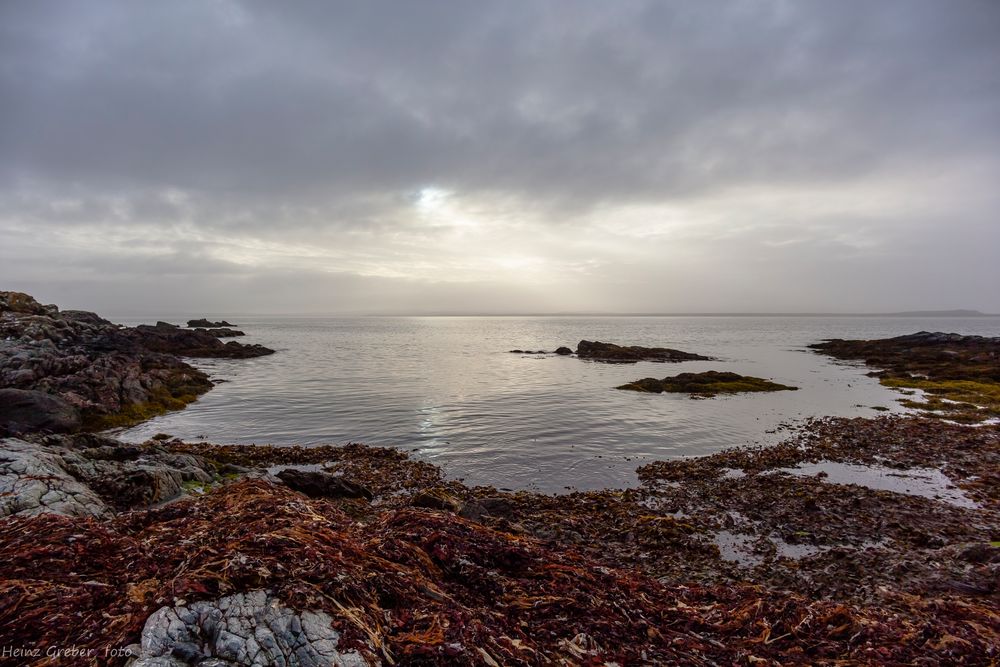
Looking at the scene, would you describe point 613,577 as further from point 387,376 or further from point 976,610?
point 387,376

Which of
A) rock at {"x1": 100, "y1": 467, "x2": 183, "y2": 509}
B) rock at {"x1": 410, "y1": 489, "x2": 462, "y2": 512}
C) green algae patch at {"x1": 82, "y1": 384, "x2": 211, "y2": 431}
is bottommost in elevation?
green algae patch at {"x1": 82, "y1": 384, "x2": 211, "y2": 431}

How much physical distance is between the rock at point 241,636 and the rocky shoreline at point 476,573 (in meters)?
0.01

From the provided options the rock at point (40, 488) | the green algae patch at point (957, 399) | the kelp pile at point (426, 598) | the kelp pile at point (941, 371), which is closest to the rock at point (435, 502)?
the kelp pile at point (426, 598)

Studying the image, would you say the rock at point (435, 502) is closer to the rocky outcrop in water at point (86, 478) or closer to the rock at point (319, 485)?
the rock at point (319, 485)

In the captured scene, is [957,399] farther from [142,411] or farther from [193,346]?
[193,346]

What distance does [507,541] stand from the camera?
589 centimetres

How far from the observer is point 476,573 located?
16.5ft

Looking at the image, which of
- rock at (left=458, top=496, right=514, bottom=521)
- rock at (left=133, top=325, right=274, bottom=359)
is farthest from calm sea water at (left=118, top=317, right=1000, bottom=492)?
rock at (left=133, top=325, right=274, bottom=359)

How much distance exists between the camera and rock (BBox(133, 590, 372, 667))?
10.4 ft

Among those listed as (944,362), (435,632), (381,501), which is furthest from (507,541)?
Result: (944,362)

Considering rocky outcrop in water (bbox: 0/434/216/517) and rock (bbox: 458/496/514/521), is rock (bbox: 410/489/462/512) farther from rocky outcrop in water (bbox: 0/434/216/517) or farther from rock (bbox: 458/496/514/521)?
rocky outcrop in water (bbox: 0/434/216/517)

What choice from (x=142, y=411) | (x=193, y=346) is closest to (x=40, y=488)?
(x=142, y=411)

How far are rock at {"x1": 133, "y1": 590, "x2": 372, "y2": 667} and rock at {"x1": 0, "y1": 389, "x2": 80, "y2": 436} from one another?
17.9 metres

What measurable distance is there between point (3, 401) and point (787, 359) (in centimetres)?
6393
